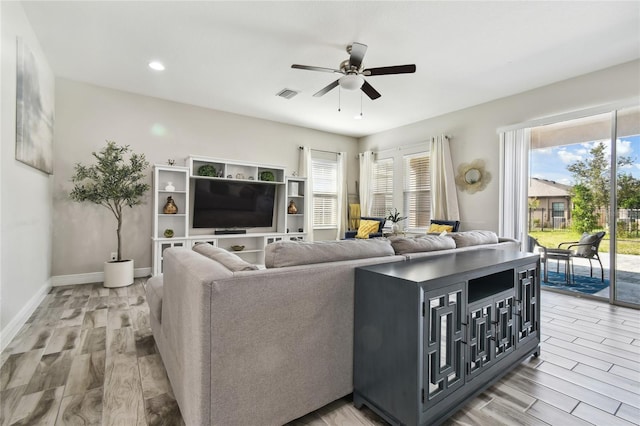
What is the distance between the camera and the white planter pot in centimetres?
393

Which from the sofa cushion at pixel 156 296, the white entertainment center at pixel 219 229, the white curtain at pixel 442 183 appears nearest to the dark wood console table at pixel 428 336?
the sofa cushion at pixel 156 296

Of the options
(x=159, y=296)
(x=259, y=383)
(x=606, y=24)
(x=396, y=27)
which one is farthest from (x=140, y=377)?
(x=606, y=24)

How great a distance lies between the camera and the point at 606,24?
8.98ft

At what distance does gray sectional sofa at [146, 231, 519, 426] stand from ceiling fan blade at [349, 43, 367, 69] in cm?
195

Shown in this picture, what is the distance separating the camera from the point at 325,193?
22.0 feet

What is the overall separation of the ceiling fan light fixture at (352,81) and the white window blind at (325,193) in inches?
132

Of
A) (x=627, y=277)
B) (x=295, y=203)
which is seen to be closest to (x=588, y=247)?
(x=627, y=277)

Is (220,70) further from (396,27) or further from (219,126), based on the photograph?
(396,27)

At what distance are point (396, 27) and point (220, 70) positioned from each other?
2.17 m

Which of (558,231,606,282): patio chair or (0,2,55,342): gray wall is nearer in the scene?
(0,2,55,342): gray wall

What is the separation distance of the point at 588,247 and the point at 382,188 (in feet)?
11.8

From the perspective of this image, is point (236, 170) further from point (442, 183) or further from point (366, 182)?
point (442, 183)

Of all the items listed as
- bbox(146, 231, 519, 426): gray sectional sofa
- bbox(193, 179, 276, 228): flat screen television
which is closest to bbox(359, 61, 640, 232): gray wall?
bbox(193, 179, 276, 228): flat screen television

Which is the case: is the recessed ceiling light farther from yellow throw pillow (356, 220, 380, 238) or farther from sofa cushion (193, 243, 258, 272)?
yellow throw pillow (356, 220, 380, 238)
